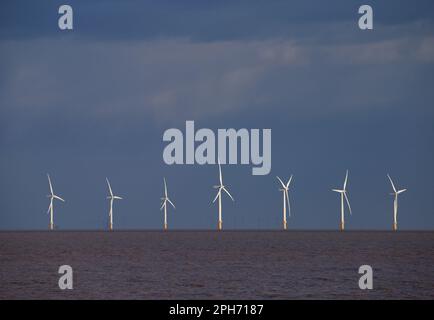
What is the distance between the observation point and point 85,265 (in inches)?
4744

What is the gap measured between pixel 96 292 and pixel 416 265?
55042mm

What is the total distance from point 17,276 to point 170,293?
1053 inches
